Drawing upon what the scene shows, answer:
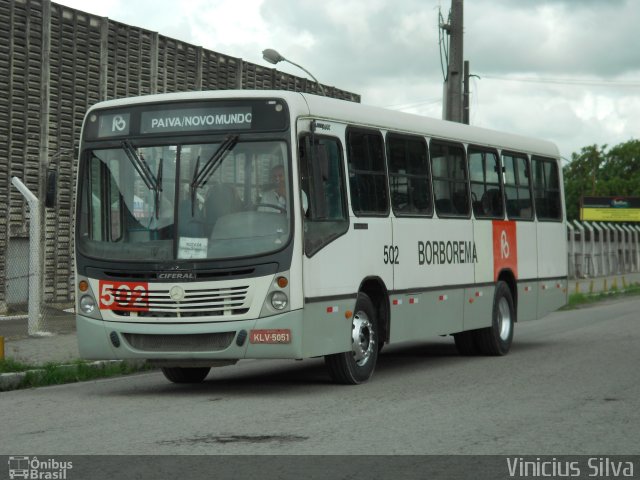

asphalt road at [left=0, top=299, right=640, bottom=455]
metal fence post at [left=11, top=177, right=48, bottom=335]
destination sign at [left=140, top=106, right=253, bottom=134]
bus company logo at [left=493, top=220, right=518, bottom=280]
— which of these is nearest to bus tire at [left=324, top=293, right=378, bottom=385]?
asphalt road at [left=0, top=299, right=640, bottom=455]

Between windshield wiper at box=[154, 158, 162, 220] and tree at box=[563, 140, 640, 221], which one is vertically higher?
tree at box=[563, 140, 640, 221]

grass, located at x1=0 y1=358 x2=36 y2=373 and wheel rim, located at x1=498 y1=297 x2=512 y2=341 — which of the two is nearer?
grass, located at x1=0 y1=358 x2=36 y2=373

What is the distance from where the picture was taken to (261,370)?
607 inches

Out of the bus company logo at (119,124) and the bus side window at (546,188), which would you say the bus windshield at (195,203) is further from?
the bus side window at (546,188)

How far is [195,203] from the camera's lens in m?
12.1

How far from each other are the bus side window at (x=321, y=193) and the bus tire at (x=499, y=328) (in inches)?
183

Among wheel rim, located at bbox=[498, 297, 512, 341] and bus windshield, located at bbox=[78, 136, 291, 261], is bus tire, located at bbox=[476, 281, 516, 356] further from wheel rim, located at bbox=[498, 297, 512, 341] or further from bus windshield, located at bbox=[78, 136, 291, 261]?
bus windshield, located at bbox=[78, 136, 291, 261]

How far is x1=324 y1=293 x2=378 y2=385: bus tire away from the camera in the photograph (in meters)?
13.0

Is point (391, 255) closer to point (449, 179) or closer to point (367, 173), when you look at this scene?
point (367, 173)

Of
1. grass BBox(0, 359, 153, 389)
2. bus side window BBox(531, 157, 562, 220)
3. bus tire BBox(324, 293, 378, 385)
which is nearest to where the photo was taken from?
bus tire BBox(324, 293, 378, 385)

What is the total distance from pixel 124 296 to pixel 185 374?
6.05 feet

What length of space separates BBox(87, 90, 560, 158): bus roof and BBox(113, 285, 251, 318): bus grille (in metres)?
1.84
